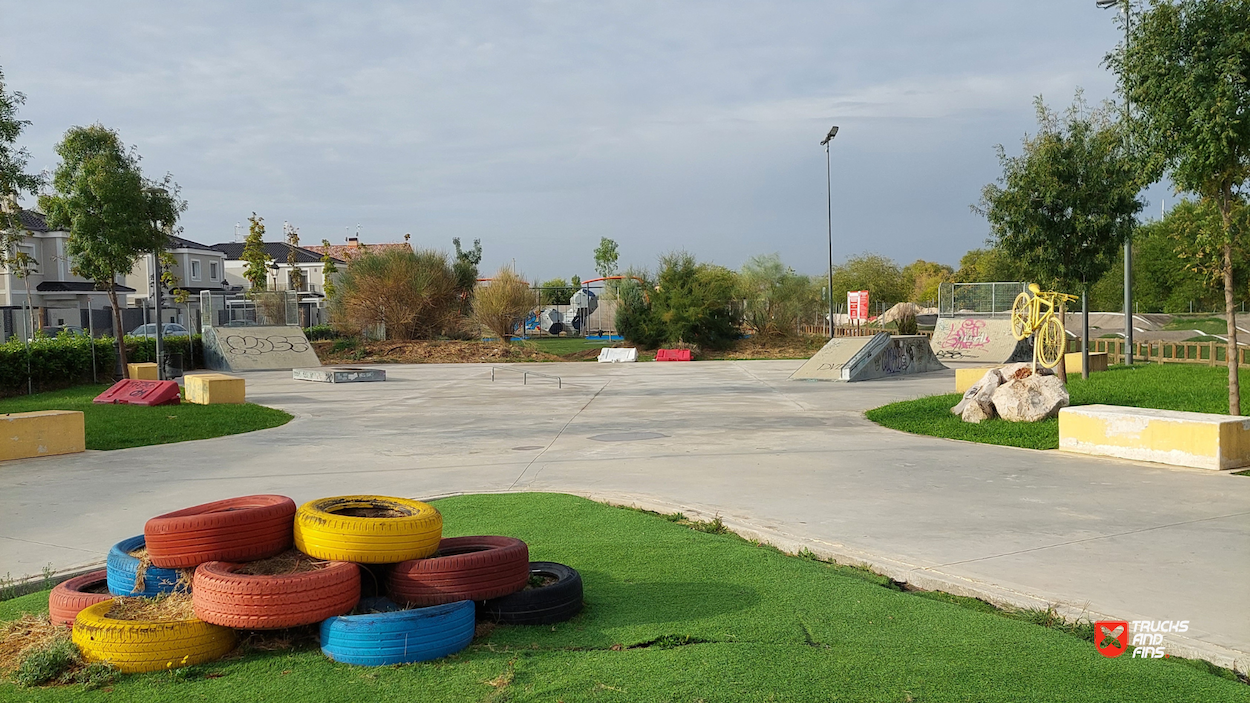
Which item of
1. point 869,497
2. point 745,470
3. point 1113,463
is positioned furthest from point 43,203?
point 1113,463

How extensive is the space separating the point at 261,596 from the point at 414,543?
84 cm

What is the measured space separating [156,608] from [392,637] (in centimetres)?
136

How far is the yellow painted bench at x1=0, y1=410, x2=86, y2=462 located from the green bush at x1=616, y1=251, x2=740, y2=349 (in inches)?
1096

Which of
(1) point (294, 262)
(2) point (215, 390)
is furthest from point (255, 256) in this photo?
(2) point (215, 390)

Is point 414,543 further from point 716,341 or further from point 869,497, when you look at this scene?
point 716,341

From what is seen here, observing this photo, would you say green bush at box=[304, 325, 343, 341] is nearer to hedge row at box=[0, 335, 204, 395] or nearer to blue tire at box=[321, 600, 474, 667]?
hedge row at box=[0, 335, 204, 395]

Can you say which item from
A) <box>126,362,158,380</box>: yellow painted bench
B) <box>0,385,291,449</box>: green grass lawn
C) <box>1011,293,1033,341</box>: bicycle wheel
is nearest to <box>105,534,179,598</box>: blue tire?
<box>0,385,291,449</box>: green grass lawn

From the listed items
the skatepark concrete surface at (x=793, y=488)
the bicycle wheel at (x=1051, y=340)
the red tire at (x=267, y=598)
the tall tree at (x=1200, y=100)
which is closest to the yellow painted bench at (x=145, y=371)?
the skatepark concrete surface at (x=793, y=488)

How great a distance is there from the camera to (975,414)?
13.6m

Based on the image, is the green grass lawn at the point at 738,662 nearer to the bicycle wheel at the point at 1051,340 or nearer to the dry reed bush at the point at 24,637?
the dry reed bush at the point at 24,637

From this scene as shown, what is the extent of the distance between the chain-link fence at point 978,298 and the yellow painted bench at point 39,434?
33.1 metres

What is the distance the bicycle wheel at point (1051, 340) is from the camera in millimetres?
15172

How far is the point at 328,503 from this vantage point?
16.5 ft

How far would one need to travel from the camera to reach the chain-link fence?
118 ft
